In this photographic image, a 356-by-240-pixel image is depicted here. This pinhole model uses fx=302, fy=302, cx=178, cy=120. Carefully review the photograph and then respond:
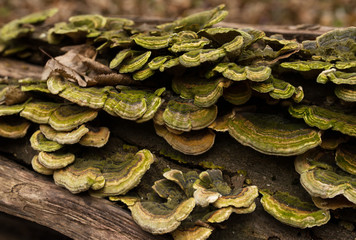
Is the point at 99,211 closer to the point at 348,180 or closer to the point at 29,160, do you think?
the point at 29,160

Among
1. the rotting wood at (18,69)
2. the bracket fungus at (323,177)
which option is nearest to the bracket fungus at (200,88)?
the bracket fungus at (323,177)

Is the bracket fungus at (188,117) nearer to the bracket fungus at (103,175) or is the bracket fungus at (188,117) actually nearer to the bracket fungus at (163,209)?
the bracket fungus at (103,175)

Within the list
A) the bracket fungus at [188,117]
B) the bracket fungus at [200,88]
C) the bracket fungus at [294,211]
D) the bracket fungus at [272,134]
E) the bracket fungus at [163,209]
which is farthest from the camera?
the bracket fungus at [188,117]

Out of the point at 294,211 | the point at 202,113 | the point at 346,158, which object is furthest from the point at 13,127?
the point at 346,158

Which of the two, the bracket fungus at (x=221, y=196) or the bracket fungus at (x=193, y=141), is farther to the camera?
the bracket fungus at (x=193, y=141)

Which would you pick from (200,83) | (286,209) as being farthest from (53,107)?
(286,209)

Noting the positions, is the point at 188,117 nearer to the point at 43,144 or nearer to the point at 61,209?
the point at 43,144

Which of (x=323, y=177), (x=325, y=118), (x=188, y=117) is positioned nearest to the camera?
(x=323, y=177)
